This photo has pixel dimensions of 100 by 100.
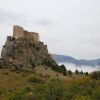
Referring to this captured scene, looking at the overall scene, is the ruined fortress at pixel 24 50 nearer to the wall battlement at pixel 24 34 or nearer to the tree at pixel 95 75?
the wall battlement at pixel 24 34

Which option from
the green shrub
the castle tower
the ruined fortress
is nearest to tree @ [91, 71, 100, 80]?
the green shrub

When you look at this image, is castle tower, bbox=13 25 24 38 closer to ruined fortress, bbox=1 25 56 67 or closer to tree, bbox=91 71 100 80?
ruined fortress, bbox=1 25 56 67

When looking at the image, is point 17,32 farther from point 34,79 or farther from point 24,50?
point 34,79

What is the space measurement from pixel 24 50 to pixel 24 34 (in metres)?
6.31

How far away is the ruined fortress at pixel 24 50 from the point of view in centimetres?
Result: 11775

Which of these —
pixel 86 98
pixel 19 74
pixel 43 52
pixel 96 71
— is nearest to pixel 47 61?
pixel 43 52

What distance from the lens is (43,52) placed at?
125m

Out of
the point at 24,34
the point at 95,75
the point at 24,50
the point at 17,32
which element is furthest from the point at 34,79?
the point at 24,34

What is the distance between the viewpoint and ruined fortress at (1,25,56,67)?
386 feet

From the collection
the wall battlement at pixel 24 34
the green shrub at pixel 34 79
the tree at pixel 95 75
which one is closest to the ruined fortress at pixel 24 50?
the wall battlement at pixel 24 34

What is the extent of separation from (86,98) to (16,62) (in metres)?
63.8

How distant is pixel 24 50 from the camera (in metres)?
120

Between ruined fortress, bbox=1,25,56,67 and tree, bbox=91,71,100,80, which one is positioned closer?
tree, bbox=91,71,100,80

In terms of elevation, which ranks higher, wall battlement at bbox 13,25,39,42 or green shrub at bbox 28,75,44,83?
wall battlement at bbox 13,25,39,42
